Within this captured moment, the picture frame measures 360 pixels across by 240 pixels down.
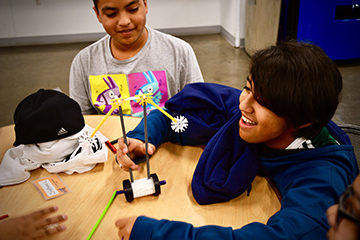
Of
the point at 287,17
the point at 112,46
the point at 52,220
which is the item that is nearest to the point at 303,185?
the point at 52,220

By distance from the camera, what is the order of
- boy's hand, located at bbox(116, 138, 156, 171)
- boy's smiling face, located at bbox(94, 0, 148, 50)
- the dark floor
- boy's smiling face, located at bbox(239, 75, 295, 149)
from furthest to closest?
the dark floor < boy's smiling face, located at bbox(94, 0, 148, 50) < boy's hand, located at bbox(116, 138, 156, 171) < boy's smiling face, located at bbox(239, 75, 295, 149)

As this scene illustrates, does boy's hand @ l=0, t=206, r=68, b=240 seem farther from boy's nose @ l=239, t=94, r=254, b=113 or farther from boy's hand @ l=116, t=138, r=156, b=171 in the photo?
boy's nose @ l=239, t=94, r=254, b=113

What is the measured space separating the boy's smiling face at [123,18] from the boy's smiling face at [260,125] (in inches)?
29.3

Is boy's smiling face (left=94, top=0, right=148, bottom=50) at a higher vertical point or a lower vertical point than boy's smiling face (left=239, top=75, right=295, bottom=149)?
higher

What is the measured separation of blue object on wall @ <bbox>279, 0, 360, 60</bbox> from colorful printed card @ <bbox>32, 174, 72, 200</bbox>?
2810mm

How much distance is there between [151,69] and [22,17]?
407cm

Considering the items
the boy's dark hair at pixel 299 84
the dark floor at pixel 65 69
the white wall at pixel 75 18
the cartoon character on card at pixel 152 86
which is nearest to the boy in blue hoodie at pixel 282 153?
the boy's dark hair at pixel 299 84

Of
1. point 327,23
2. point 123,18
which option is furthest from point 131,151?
point 327,23

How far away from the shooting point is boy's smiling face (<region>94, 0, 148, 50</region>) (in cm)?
127

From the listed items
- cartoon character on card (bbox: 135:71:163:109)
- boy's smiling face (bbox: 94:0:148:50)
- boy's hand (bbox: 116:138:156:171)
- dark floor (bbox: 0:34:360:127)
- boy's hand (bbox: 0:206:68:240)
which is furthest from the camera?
dark floor (bbox: 0:34:360:127)

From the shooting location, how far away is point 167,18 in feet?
15.8

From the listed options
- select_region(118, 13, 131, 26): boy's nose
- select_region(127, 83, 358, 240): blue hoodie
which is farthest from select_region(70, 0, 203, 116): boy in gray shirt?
select_region(127, 83, 358, 240): blue hoodie

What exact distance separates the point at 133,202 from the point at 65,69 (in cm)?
345

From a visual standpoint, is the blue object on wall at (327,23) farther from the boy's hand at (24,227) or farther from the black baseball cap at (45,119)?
the boy's hand at (24,227)
